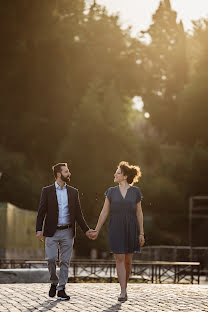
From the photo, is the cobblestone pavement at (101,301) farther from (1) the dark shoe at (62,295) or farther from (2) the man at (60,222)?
(2) the man at (60,222)

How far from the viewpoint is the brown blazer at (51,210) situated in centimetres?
1055

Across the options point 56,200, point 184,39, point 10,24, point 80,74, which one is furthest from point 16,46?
point 56,200

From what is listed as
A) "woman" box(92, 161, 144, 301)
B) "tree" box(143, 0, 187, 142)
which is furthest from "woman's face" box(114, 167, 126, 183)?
"tree" box(143, 0, 187, 142)

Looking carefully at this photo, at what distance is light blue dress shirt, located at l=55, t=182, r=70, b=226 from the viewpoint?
1065 centimetres

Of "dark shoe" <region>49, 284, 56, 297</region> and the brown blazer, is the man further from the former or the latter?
"dark shoe" <region>49, 284, 56, 297</region>

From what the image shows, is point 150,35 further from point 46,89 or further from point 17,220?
point 17,220

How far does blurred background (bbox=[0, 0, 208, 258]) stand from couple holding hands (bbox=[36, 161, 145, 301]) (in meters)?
22.0

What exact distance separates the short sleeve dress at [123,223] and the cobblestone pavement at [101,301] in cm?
73

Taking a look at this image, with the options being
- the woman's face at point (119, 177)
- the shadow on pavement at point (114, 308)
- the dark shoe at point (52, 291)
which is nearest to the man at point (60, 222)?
the dark shoe at point (52, 291)

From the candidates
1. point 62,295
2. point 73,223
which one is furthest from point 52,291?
point 73,223

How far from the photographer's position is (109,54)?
45.4 metres

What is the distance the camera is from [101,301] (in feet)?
34.9

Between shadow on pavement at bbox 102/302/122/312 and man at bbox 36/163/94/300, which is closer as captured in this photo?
shadow on pavement at bbox 102/302/122/312

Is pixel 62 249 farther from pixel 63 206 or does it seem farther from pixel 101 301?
pixel 101 301
